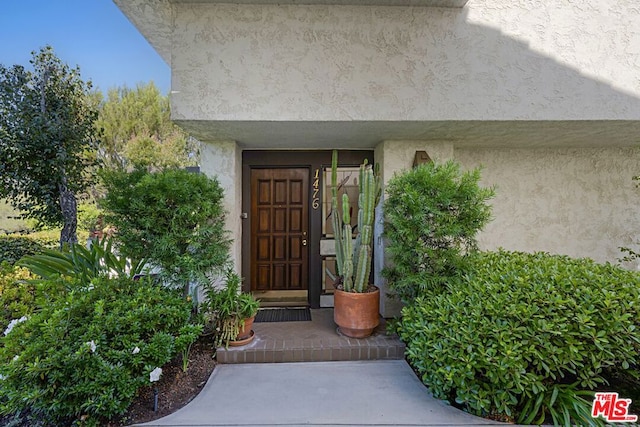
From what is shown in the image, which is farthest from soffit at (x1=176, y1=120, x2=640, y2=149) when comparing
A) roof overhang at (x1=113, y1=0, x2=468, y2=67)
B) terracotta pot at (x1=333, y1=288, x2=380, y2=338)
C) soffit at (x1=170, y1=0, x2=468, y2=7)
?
terracotta pot at (x1=333, y1=288, x2=380, y2=338)

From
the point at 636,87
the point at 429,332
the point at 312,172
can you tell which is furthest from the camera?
the point at 312,172

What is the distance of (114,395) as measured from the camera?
293 cm

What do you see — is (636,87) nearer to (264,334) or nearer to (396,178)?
(396,178)

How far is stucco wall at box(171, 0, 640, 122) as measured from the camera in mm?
4371

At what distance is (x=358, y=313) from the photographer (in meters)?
4.59

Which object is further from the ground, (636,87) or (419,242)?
(636,87)

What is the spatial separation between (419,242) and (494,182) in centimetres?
333

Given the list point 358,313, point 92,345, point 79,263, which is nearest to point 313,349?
point 358,313

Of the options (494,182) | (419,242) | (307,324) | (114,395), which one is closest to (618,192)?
(494,182)

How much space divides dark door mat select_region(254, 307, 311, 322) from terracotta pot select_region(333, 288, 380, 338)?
1.18 metres

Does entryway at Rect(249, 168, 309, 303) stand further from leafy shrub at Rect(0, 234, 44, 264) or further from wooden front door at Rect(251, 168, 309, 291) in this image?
leafy shrub at Rect(0, 234, 44, 264)

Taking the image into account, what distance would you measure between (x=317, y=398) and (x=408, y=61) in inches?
193

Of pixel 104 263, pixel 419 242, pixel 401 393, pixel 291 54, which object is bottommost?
pixel 401 393

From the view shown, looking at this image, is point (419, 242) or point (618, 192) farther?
point (618, 192)
